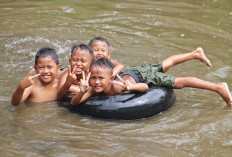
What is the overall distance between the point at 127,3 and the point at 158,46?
3.06 m

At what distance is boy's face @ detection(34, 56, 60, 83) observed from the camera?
531cm

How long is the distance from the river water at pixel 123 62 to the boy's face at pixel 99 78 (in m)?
0.47

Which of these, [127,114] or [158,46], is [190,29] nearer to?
Answer: [158,46]

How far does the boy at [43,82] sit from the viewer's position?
5.30m

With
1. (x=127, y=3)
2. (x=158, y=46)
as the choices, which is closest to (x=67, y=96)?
(x=158, y=46)

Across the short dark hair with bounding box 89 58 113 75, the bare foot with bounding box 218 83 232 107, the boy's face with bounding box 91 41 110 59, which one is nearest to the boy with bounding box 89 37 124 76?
the boy's face with bounding box 91 41 110 59

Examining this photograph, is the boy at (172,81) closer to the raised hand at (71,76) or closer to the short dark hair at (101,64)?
the short dark hair at (101,64)

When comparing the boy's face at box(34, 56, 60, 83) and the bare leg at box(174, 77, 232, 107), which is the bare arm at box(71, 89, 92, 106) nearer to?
the boy's face at box(34, 56, 60, 83)

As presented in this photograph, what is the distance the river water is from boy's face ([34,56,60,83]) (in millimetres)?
413

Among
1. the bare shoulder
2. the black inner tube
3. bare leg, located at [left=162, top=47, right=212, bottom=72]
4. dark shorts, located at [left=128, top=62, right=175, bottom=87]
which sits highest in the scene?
bare leg, located at [left=162, top=47, right=212, bottom=72]

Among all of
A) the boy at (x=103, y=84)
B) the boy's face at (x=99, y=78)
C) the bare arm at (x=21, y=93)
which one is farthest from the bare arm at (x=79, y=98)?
the bare arm at (x=21, y=93)

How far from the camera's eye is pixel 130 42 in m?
8.20

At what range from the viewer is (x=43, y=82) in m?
5.52

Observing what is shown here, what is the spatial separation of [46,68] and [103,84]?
2.97ft
